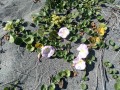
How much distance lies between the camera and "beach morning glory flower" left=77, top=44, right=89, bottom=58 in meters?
2.60

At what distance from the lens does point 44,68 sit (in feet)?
8.41

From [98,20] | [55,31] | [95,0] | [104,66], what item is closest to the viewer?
[104,66]

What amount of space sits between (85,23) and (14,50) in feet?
2.53

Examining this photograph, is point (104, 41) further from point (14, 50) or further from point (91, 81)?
point (14, 50)

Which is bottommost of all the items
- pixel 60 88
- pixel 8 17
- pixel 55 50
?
pixel 60 88

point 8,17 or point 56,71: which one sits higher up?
point 8,17

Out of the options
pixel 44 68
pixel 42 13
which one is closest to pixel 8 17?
pixel 42 13

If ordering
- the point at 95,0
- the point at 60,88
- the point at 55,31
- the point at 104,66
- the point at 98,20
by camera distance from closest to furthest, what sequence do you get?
1. the point at 60,88
2. the point at 104,66
3. the point at 55,31
4. the point at 98,20
5. the point at 95,0

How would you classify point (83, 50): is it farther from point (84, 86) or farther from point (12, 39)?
point (12, 39)

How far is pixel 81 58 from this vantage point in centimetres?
260

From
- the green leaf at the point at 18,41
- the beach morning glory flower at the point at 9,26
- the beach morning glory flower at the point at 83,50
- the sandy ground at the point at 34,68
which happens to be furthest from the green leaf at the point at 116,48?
the beach morning glory flower at the point at 9,26

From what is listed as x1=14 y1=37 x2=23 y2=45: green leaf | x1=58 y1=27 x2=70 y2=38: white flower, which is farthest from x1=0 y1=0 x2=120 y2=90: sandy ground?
x1=58 y1=27 x2=70 y2=38: white flower

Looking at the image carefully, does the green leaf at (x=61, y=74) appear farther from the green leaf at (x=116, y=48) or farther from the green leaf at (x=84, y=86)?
the green leaf at (x=116, y=48)

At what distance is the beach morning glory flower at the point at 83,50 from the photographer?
260 centimetres
